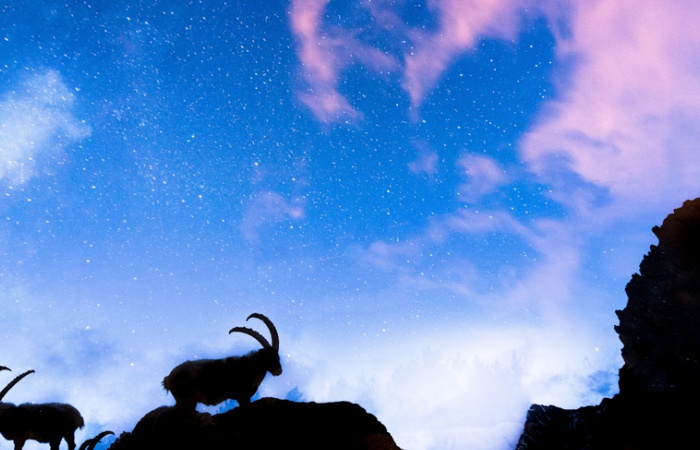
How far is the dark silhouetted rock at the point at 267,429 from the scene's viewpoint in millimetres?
3789

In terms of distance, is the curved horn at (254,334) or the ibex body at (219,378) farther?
the curved horn at (254,334)

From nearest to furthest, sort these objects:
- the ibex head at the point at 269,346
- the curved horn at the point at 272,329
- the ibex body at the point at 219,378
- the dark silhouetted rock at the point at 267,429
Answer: the dark silhouetted rock at the point at 267,429
the ibex body at the point at 219,378
the ibex head at the point at 269,346
the curved horn at the point at 272,329

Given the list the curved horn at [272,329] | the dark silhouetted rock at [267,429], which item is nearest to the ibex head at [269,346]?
the curved horn at [272,329]

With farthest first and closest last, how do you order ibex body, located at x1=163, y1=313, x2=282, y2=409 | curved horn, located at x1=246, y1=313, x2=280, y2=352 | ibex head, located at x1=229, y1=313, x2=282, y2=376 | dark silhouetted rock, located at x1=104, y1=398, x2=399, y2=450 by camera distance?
1. curved horn, located at x1=246, y1=313, x2=280, y2=352
2. ibex head, located at x1=229, y1=313, x2=282, y2=376
3. ibex body, located at x1=163, y1=313, x2=282, y2=409
4. dark silhouetted rock, located at x1=104, y1=398, x2=399, y2=450

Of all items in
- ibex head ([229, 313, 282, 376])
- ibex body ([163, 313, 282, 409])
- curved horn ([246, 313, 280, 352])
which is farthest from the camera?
curved horn ([246, 313, 280, 352])

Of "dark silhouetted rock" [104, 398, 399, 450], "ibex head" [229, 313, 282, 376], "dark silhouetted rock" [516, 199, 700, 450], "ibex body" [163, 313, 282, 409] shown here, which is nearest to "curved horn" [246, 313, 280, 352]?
"ibex head" [229, 313, 282, 376]

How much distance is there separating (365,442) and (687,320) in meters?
21.0

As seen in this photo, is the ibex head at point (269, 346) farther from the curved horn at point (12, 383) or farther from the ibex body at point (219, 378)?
the curved horn at point (12, 383)

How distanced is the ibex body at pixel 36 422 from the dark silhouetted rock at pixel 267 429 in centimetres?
861

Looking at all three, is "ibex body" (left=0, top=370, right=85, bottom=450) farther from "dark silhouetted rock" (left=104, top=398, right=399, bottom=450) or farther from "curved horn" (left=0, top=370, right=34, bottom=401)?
"dark silhouetted rock" (left=104, top=398, right=399, bottom=450)

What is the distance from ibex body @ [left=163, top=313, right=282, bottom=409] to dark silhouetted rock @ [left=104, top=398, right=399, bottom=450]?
3.87 m

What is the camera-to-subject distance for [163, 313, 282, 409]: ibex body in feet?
30.6

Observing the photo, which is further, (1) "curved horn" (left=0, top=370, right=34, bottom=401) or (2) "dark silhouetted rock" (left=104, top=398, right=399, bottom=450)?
(1) "curved horn" (left=0, top=370, right=34, bottom=401)

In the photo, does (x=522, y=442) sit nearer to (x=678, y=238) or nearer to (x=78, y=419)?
(x=78, y=419)
